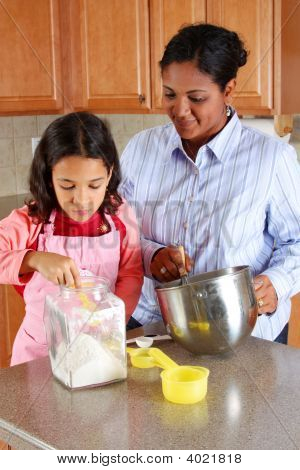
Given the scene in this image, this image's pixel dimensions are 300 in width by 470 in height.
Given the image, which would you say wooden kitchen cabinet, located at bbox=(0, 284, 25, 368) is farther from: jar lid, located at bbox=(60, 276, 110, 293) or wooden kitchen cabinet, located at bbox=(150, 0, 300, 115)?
jar lid, located at bbox=(60, 276, 110, 293)

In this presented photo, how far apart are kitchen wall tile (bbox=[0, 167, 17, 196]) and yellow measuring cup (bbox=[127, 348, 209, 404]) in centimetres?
186

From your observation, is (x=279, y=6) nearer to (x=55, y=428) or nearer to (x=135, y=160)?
(x=135, y=160)

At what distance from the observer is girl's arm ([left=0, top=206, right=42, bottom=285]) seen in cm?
119

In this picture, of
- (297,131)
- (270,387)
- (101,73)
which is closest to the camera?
(270,387)

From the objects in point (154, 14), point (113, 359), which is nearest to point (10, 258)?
point (113, 359)

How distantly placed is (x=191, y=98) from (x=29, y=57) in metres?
1.36

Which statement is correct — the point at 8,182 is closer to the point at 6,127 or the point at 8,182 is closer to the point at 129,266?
the point at 6,127

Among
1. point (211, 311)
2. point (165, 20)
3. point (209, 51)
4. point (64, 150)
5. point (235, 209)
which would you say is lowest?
point (211, 311)

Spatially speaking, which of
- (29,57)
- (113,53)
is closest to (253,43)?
(113,53)

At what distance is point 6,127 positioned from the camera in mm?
2758

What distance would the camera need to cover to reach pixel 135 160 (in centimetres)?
155

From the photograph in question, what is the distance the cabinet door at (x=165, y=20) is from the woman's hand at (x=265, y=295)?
1310 millimetres

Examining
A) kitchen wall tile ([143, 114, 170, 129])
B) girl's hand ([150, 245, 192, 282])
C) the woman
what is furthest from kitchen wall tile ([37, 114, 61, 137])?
girl's hand ([150, 245, 192, 282])

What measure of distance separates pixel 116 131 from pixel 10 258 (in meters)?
Answer: 1.89
